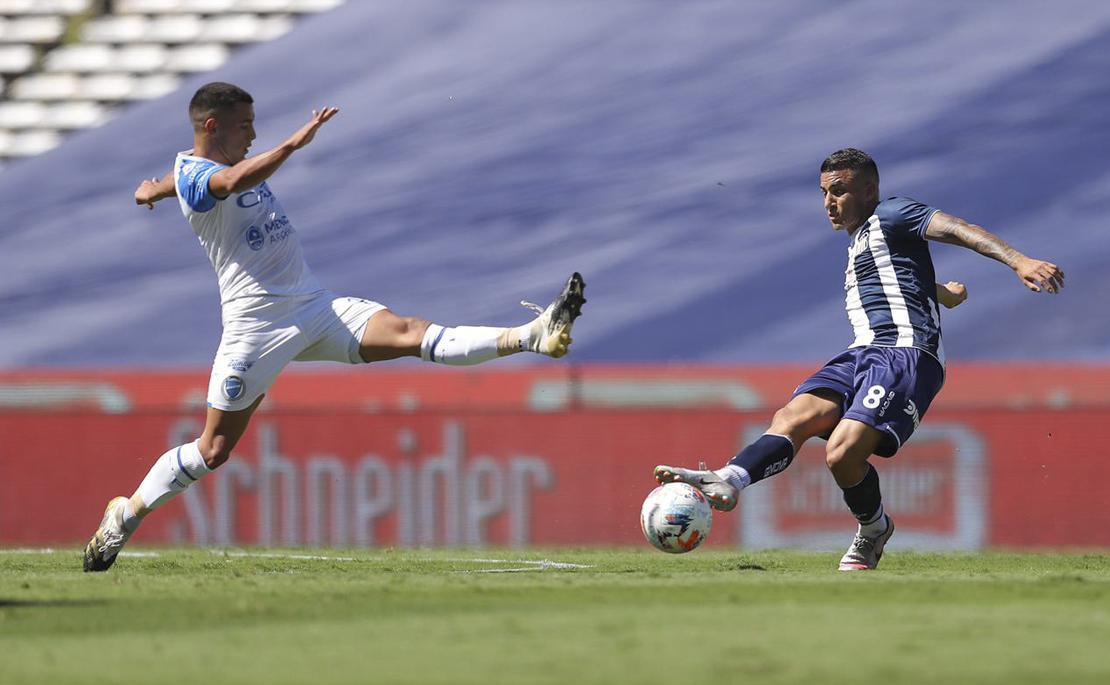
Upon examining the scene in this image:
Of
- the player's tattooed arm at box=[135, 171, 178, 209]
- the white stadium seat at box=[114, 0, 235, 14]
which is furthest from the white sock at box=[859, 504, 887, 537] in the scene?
the white stadium seat at box=[114, 0, 235, 14]

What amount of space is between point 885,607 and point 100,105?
68.1ft

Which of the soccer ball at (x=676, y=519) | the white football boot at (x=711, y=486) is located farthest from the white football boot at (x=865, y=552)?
the white football boot at (x=711, y=486)

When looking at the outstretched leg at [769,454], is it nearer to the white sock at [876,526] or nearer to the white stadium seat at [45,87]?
the white sock at [876,526]

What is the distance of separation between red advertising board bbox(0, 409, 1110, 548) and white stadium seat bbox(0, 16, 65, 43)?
46.5 feet

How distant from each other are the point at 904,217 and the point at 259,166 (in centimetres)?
276

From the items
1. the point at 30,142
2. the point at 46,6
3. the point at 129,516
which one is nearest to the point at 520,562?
the point at 129,516

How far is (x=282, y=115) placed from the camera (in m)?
21.8

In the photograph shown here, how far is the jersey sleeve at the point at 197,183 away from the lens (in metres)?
7.22

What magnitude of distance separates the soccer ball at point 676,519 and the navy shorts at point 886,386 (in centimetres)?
76

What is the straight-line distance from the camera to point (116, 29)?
25328 millimetres

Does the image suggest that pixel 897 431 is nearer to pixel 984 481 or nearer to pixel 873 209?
pixel 873 209

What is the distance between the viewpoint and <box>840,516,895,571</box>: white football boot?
754cm

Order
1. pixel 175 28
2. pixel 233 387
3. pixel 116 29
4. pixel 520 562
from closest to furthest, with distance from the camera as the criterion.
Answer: pixel 233 387 → pixel 520 562 → pixel 175 28 → pixel 116 29

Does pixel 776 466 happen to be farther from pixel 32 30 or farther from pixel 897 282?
pixel 32 30
